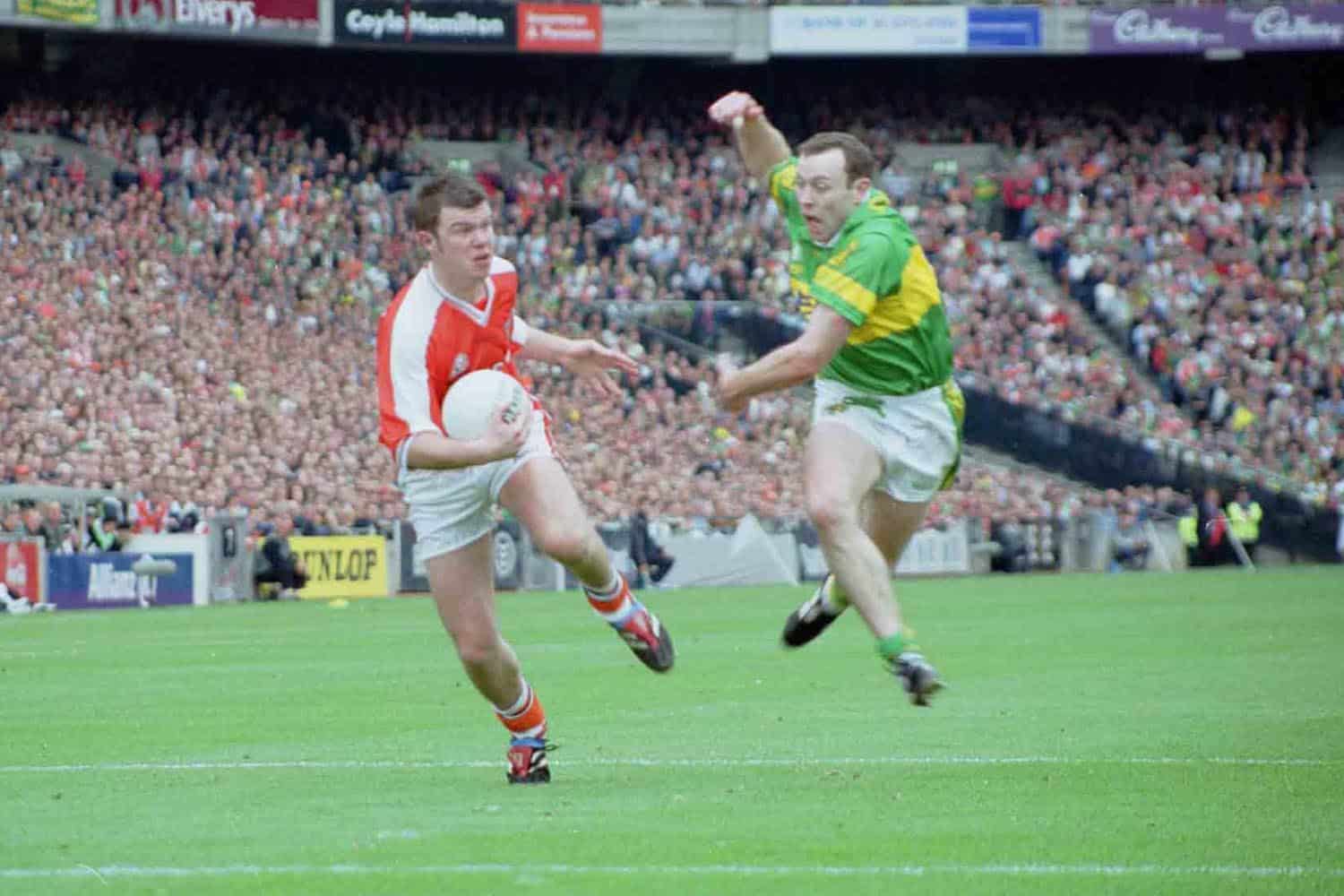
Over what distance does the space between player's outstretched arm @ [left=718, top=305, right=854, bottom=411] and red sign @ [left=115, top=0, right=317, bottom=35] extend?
32.5m

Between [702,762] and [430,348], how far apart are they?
88.6 inches

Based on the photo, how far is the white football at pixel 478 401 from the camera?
8984 millimetres

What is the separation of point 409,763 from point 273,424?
24067 millimetres

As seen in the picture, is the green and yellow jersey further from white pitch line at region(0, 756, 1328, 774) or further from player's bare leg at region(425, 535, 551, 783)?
player's bare leg at region(425, 535, 551, 783)

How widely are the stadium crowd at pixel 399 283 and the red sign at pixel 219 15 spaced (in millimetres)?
2045

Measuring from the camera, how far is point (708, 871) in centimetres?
650

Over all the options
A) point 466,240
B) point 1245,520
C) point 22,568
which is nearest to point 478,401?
point 466,240

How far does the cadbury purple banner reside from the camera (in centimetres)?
4784

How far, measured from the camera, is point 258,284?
37500 millimetres

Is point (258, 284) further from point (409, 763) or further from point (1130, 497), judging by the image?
point (409, 763)

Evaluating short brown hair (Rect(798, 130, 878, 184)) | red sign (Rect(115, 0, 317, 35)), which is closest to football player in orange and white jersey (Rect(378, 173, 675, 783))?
short brown hair (Rect(798, 130, 878, 184))

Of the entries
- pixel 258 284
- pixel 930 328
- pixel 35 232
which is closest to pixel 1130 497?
pixel 258 284

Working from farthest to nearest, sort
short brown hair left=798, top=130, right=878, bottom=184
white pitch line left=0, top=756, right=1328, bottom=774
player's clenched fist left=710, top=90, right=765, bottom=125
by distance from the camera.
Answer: player's clenched fist left=710, top=90, right=765, bottom=125 < short brown hair left=798, top=130, right=878, bottom=184 < white pitch line left=0, top=756, right=1328, bottom=774

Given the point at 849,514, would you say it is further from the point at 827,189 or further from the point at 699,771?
the point at 827,189
